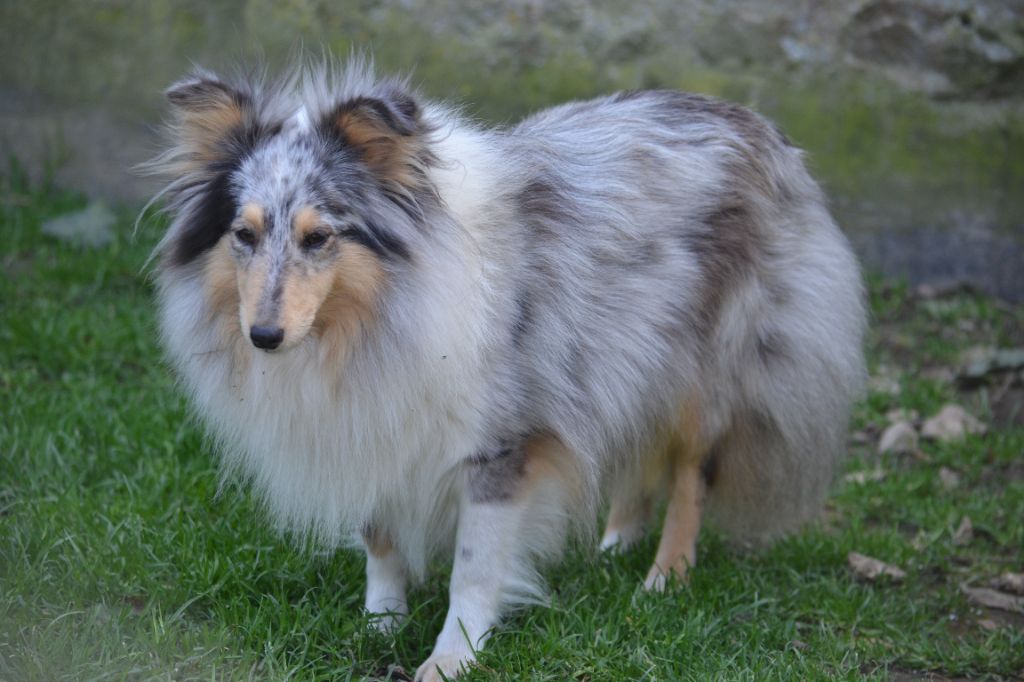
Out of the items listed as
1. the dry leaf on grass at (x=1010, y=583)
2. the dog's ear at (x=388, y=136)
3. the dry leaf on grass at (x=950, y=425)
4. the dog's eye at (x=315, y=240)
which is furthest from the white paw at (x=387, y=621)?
the dry leaf on grass at (x=950, y=425)

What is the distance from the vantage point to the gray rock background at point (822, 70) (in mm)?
6949

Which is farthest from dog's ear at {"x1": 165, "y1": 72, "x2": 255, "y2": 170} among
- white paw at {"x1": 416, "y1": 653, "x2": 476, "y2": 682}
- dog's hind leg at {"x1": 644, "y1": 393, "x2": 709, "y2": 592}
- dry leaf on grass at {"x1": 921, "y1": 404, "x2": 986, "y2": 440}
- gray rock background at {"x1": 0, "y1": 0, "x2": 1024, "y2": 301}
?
dry leaf on grass at {"x1": 921, "y1": 404, "x2": 986, "y2": 440}

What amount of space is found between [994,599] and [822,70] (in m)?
3.54

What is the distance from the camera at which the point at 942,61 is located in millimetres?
6953

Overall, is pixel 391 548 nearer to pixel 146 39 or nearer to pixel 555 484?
pixel 555 484

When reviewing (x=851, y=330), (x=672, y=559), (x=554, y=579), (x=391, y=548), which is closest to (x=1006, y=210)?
(x=851, y=330)

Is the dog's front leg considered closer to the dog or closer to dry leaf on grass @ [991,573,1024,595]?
the dog

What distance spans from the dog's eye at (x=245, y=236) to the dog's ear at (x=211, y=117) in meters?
0.27

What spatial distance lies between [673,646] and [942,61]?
453 centimetres

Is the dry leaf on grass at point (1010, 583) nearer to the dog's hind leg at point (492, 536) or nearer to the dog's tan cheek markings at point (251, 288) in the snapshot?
the dog's hind leg at point (492, 536)

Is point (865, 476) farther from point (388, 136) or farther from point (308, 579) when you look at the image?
point (388, 136)

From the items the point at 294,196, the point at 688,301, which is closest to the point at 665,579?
the point at 688,301

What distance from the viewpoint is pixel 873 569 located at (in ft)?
15.2

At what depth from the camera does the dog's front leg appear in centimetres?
370
